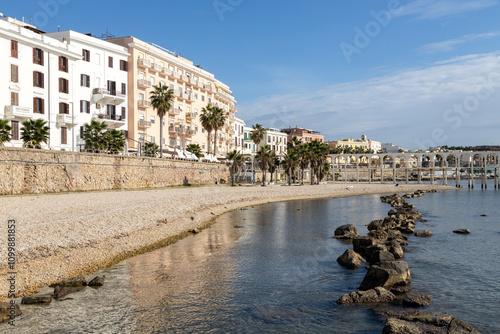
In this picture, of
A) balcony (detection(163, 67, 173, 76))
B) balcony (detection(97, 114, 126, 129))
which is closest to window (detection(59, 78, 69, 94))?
balcony (detection(97, 114, 126, 129))

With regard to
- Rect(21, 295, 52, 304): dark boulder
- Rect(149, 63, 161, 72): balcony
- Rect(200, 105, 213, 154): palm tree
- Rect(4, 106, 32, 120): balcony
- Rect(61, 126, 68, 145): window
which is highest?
Rect(149, 63, 161, 72): balcony

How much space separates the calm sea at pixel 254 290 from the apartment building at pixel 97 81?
3056 cm

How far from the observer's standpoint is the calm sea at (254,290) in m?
10.1

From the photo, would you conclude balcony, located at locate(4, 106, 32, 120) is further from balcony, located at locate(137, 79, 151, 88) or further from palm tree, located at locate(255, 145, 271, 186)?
palm tree, located at locate(255, 145, 271, 186)

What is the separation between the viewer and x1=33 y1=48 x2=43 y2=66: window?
3962 cm

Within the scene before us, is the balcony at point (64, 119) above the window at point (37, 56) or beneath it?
beneath

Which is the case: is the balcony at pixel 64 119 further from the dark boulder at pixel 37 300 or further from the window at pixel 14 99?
the dark boulder at pixel 37 300

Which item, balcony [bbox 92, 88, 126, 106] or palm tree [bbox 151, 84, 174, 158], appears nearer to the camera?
balcony [bbox 92, 88, 126, 106]

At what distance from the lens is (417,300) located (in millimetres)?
11695

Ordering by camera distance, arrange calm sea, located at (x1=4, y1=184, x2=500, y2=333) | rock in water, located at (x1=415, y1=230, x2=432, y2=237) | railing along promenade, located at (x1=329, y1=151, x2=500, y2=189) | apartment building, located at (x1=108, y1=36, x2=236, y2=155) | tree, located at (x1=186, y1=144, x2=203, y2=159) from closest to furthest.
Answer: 1. calm sea, located at (x1=4, y1=184, x2=500, y2=333)
2. rock in water, located at (x1=415, y1=230, x2=432, y2=237)
3. apartment building, located at (x1=108, y1=36, x2=236, y2=155)
4. tree, located at (x1=186, y1=144, x2=203, y2=159)
5. railing along promenade, located at (x1=329, y1=151, x2=500, y2=189)

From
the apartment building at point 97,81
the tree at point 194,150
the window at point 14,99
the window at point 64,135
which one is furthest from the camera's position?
the tree at point 194,150

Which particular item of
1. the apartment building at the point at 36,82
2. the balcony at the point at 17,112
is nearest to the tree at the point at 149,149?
the apartment building at the point at 36,82

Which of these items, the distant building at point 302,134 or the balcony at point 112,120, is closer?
the balcony at point 112,120

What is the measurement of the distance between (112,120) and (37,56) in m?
11.7
